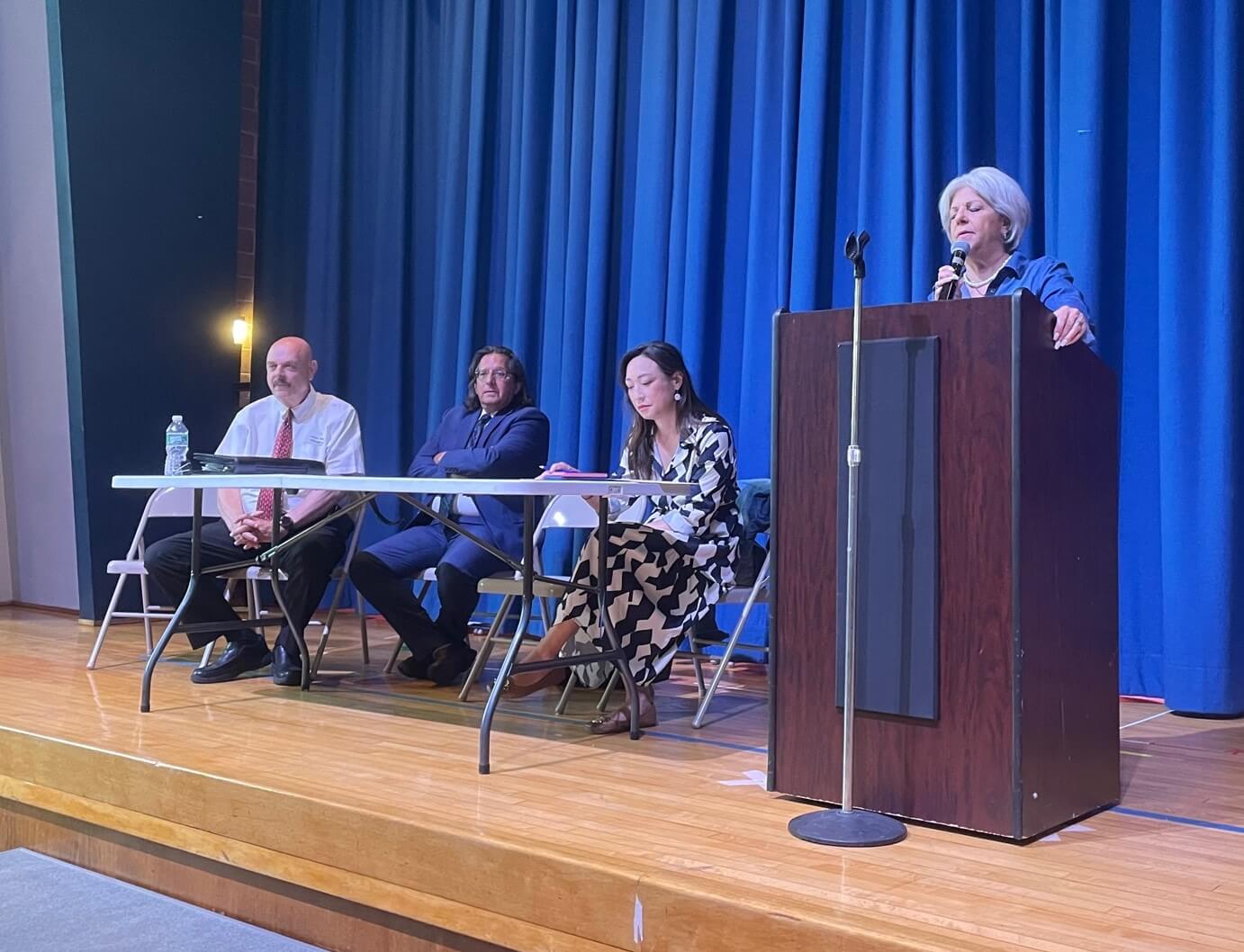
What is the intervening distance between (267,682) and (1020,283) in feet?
7.97

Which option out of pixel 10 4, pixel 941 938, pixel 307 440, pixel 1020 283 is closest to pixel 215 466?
pixel 307 440

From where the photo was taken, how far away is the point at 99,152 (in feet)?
16.8

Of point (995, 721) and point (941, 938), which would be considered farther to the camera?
point (995, 721)

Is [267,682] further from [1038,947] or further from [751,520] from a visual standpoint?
[1038,947]

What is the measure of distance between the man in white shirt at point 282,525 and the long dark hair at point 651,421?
2.81 feet

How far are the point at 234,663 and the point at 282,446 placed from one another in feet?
2.24

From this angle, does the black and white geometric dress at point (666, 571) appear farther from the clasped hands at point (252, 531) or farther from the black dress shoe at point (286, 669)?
the clasped hands at point (252, 531)

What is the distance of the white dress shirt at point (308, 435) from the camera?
379 centimetres

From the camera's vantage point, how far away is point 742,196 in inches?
174

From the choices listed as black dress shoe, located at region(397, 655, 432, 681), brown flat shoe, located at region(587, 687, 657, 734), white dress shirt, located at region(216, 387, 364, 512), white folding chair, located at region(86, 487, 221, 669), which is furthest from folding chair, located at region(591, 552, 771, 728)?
white folding chair, located at region(86, 487, 221, 669)

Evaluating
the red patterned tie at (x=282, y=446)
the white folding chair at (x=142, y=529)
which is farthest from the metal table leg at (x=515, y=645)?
the white folding chair at (x=142, y=529)

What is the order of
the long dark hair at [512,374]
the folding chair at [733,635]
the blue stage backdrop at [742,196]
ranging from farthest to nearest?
the long dark hair at [512,374] < the blue stage backdrop at [742,196] < the folding chair at [733,635]

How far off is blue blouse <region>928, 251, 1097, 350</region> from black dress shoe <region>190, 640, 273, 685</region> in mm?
2369

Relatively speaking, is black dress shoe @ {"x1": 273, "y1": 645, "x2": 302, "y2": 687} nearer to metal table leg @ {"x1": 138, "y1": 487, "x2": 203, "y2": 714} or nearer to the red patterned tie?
metal table leg @ {"x1": 138, "y1": 487, "x2": 203, "y2": 714}
